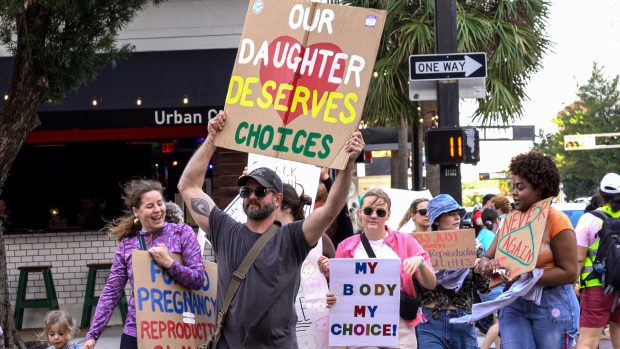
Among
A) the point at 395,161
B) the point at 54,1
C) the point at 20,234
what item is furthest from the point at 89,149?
the point at 395,161

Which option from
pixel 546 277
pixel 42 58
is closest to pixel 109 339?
pixel 42 58

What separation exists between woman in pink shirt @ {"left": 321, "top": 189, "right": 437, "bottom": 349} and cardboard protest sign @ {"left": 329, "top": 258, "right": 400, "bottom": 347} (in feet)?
0.68

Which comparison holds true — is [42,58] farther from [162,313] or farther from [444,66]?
[162,313]

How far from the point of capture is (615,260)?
8586mm

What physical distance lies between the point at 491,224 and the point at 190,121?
14.0ft

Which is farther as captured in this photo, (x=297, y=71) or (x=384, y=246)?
(x=384, y=246)

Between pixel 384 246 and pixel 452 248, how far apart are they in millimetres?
1016

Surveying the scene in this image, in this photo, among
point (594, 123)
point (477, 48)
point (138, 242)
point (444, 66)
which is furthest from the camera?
point (594, 123)

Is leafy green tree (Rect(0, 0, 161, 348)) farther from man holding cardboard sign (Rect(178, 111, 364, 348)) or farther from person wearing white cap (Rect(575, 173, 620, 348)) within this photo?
man holding cardboard sign (Rect(178, 111, 364, 348))

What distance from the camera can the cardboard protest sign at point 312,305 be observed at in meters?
6.78

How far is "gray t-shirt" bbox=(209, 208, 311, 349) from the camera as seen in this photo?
5.00 m

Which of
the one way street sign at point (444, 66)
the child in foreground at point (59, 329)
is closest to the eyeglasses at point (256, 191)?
the child in foreground at point (59, 329)

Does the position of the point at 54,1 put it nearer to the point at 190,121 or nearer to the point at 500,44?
the point at 190,121

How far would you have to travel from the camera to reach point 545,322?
6238 mm
